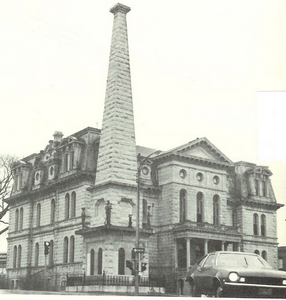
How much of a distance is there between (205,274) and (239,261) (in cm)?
63

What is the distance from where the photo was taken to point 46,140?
14.6 m

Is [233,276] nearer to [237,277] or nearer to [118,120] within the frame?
[237,277]

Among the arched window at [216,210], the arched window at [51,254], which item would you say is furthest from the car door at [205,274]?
the arched window at [51,254]

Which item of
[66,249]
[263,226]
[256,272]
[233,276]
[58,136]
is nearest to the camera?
[233,276]

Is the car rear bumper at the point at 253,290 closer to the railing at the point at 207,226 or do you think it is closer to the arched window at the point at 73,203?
the railing at the point at 207,226

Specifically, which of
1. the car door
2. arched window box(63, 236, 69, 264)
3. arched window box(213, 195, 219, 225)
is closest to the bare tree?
arched window box(63, 236, 69, 264)

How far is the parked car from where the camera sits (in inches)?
451

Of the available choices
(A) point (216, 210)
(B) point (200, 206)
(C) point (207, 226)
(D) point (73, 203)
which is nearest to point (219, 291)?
(C) point (207, 226)

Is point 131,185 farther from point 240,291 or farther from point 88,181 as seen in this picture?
point 240,291

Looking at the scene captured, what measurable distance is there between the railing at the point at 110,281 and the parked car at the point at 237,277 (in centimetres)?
242

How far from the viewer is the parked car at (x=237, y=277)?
37.6 feet

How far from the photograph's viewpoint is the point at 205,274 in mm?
11688

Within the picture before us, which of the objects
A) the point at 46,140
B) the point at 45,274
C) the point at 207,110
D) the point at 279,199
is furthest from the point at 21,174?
the point at 279,199

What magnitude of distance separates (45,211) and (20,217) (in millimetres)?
1005
